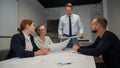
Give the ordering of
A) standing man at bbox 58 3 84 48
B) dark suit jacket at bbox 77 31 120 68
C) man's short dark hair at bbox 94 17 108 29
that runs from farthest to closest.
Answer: standing man at bbox 58 3 84 48 → man's short dark hair at bbox 94 17 108 29 → dark suit jacket at bbox 77 31 120 68

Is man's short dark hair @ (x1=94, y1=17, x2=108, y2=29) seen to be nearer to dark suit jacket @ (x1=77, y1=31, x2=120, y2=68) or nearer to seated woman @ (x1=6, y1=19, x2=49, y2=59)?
dark suit jacket @ (x1=77, y1=31, x2=120, y2=68)

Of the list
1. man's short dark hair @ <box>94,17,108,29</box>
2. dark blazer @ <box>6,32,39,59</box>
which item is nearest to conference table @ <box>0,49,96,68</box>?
dark blazer @ <box>6,32,39,59</box>

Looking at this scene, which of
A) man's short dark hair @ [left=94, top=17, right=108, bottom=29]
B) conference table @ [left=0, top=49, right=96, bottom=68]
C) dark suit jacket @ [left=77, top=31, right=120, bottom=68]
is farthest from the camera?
man's short dark hair @ [left=94, top=17, right=108, bottom=29]

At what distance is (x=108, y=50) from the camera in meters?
1.73

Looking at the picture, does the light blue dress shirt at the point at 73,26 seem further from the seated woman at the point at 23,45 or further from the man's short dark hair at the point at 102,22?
the man's short dark hair at the point at 102,22

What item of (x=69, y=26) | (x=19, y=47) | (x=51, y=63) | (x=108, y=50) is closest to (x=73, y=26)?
(x=69, y=26)

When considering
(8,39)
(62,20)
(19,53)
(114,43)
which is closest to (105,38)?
(114,43)

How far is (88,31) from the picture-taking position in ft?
18.4

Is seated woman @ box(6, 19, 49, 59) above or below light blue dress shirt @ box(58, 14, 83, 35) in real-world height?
below

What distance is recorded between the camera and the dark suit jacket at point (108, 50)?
63.3 inches

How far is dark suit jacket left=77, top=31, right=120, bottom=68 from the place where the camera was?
63.3 inches

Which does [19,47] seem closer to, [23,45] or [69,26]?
[23,45]

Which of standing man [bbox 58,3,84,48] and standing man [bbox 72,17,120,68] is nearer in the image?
standing man [bbox 72,17,120,68]

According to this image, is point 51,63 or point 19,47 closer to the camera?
point 51,63
